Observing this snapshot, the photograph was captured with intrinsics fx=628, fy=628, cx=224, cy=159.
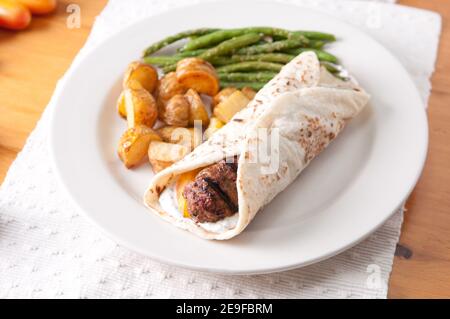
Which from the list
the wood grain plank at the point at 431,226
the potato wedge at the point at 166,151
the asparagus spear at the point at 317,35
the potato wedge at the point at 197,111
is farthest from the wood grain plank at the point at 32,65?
the wood grain plank at the point at 431,226

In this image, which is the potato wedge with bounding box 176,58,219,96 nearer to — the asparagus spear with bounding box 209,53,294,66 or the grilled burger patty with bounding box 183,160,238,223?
the asparagus spear with bounding box 209,53,294,66

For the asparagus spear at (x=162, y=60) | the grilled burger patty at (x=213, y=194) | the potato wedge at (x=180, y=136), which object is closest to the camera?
the grilled burger patty at (x=213, y=194)

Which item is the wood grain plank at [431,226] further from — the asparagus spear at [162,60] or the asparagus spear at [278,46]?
the asparagus spear at [162,60]

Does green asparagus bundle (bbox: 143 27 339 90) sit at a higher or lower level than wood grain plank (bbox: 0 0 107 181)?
higher

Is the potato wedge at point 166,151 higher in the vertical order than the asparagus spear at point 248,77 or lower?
lower

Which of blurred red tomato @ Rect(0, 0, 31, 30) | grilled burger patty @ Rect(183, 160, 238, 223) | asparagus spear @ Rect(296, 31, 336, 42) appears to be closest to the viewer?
grilled burger patty @ Rect(183, 160, 238, 223)

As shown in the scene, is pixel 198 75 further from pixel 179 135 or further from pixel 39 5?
pixel 39 5

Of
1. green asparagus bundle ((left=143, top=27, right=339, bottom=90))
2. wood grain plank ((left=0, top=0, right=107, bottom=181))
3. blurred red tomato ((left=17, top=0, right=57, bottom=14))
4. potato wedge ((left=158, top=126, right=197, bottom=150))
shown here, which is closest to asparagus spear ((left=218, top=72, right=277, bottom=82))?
green asparagus bundle ((left=143, top=27, right=339, bottom=90))
